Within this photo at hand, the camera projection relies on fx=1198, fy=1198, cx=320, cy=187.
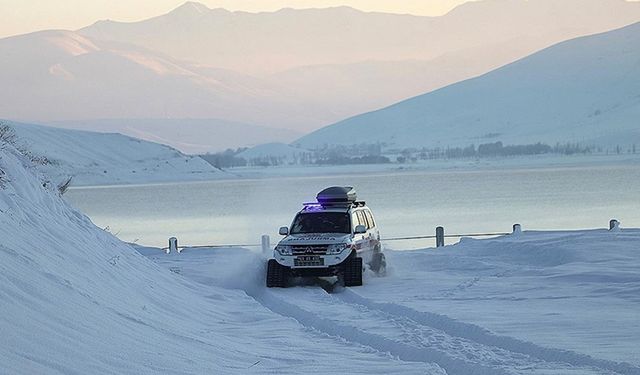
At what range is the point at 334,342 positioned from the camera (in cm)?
1396

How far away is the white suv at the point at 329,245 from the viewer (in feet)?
68.5

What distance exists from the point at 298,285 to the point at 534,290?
4895mm

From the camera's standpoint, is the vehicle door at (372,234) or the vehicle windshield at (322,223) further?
the vehicle door at (372,234)

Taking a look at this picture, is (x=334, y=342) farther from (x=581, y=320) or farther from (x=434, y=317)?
(x=581, y=320)

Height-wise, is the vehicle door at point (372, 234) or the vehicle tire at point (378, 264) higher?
the vehicle door at point (372, 234)

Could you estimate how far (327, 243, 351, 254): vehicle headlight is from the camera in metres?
20.9

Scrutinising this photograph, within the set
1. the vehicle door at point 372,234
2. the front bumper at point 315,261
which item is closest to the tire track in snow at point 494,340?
the front bumper at point 315,261

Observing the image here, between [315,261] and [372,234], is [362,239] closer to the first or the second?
[372,234]

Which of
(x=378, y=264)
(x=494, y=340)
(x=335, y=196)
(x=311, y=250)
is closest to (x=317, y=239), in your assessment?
(x=311, y=250)

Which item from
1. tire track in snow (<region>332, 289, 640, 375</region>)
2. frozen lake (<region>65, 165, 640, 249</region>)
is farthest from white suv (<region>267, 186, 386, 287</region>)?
frozen lake (<region>65, 165, 640, 249</region>)

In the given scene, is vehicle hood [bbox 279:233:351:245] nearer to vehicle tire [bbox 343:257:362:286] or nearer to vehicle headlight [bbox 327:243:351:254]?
vehicle headlight [bbox 327:243:351:254]

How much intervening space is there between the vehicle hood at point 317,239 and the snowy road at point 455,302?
79cm

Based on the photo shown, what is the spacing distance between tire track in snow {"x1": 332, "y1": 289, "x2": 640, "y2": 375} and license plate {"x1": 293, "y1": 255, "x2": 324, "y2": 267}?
337cm

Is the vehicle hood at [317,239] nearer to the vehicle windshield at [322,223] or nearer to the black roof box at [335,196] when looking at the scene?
the vehicle windshield at [322,223]
